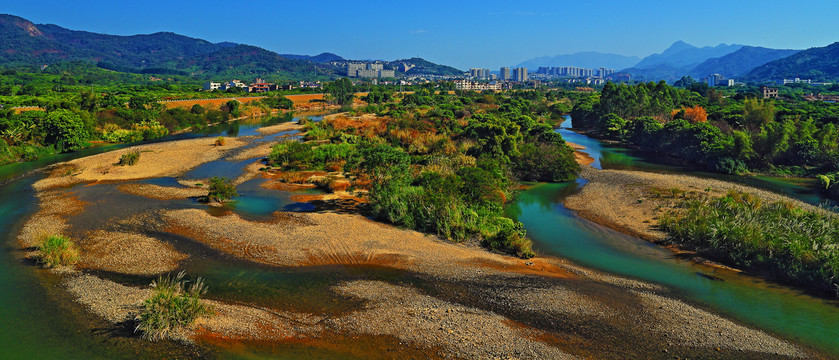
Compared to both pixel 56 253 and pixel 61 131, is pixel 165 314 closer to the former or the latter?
pixel 56 253

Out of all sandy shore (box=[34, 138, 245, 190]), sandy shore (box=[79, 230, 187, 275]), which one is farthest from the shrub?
sandy shore (box=[34, 138, 245, 190])

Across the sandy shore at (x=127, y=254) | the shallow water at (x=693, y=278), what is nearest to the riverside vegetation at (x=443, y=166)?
the shallow water at (x=693, y=278)

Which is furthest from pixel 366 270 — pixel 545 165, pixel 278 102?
pixel 278 102

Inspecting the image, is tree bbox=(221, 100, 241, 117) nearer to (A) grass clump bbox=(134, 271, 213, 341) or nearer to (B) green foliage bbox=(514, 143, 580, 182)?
(B) green foliage bbox=(514, 143, 580, 182)

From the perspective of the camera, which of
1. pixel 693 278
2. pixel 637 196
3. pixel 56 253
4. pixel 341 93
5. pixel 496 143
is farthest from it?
pixel 341 93

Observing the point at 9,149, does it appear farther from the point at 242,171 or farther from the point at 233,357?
the point at 233,357

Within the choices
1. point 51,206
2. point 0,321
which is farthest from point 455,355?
point 51,206
